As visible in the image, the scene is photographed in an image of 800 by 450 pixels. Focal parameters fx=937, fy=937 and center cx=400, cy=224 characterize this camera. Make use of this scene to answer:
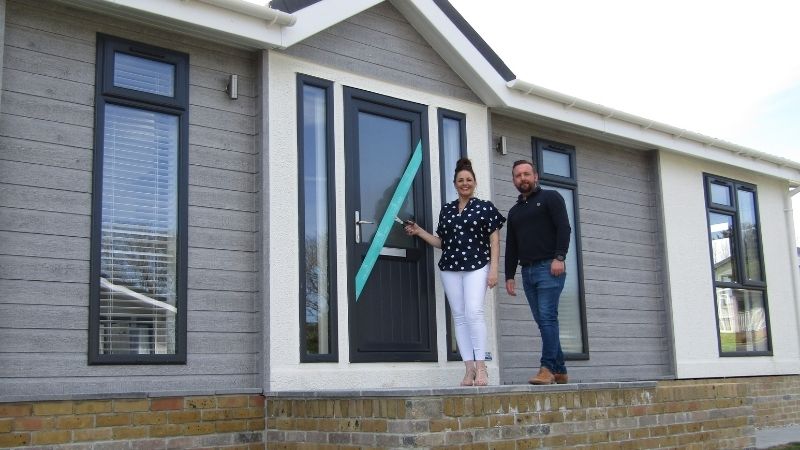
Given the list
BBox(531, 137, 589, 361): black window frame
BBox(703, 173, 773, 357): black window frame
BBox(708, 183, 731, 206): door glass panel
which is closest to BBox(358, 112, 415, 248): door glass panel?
BBox(531, 137, 589, 361): black window frame

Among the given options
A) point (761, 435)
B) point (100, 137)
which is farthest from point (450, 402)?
point (761, 435)

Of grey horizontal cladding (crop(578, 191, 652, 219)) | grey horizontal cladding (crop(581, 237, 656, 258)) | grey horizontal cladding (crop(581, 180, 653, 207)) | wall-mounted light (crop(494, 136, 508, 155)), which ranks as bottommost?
grey horizontal cladding (crop(581, 237, 656, 258))

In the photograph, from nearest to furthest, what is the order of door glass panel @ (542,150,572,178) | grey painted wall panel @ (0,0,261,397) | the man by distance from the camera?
grey painted wall panel @ (0,0,261,397), the man, door glass panel @ (542,150,572,178)

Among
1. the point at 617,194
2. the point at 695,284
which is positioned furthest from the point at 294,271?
the point at 695,284

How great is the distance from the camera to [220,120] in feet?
19.5

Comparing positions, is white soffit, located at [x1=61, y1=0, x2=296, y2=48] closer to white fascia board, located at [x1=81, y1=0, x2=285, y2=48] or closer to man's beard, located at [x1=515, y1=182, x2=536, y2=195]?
white fascia board, located at [x1=81, y1=0, x2=285, y2=48]

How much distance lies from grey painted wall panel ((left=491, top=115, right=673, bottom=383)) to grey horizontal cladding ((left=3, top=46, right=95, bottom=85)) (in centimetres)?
337

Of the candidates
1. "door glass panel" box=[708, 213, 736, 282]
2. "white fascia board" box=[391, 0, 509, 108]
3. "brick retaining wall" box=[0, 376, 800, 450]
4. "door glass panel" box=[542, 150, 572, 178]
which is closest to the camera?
"brick retaining wall" box=[0, 376, 800, 450]

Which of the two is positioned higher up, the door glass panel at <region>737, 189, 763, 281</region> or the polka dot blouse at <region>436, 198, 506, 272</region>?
the door glass panel at <region>737, 189, 763, 281</region>

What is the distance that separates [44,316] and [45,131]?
3.38ft

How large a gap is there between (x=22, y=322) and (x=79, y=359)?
37cm

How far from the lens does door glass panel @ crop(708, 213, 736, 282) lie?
9.57m

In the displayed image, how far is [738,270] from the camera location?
9867 mm

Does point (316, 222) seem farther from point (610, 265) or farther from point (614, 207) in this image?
point (614, 207)
